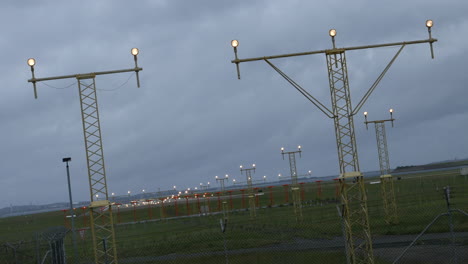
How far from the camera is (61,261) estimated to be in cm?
2055

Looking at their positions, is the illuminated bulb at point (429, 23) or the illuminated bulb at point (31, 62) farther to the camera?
the illuminated bulb at point (429, 23)

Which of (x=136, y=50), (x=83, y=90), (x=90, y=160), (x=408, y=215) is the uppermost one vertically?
(x=136, y=50)

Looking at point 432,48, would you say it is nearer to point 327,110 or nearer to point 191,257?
point 327,110

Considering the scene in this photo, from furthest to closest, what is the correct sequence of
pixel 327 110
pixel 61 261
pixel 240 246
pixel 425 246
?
pixel 240 246
pixel 425 246
pixel 61 261
pixel 327 110

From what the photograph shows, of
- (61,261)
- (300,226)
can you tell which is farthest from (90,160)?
(300,226)

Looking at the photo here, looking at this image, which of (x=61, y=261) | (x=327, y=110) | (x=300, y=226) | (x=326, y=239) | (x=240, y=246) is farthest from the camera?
(x=300, y=226)

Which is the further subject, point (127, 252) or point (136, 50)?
point (127, 252)

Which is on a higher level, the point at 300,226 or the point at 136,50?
the point at 136,50

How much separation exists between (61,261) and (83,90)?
22.5ft

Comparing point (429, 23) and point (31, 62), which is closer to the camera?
point (31, 62)

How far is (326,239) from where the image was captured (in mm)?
32844

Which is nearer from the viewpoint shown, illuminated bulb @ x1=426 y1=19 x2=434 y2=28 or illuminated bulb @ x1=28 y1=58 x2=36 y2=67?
illuminated bulb @ x1=28 y1=58 x2=36 y2=67

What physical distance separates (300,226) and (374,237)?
309 inches

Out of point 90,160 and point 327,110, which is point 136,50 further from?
point 327,110
